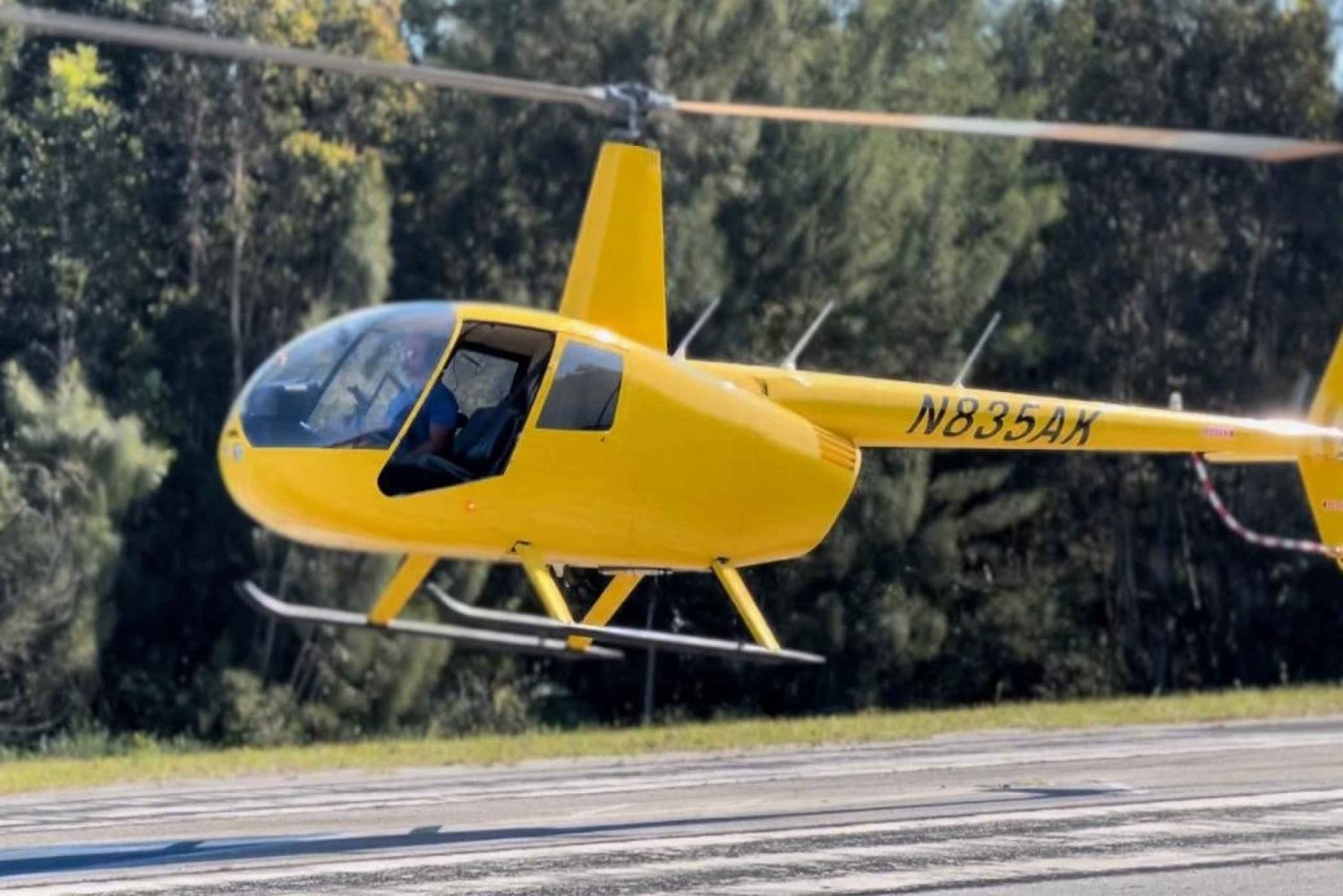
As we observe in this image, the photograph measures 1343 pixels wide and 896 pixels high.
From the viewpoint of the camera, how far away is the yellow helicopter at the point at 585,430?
11547 millimetres

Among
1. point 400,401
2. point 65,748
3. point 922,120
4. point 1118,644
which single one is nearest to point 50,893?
Result: point 400,401

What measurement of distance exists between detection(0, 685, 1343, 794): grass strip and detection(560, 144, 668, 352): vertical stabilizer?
218 inches

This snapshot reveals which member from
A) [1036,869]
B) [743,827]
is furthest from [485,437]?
[1036,869]

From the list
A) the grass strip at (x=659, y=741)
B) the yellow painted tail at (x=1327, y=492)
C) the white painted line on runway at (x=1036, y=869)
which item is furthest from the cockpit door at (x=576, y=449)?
the yellow painted tail at (x=1327, y=492)

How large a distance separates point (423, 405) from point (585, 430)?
941 mm

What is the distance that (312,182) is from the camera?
31719 mm

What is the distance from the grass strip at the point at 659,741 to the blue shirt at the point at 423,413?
577cm

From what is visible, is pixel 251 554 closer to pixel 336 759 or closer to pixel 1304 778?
pixel 336 759

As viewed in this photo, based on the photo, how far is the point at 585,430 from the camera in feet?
39.4

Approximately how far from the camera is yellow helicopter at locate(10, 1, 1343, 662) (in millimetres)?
11547

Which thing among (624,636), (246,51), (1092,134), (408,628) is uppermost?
(1092,134)

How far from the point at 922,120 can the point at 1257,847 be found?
5.00m

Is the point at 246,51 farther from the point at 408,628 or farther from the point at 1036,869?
the point at 1036,869

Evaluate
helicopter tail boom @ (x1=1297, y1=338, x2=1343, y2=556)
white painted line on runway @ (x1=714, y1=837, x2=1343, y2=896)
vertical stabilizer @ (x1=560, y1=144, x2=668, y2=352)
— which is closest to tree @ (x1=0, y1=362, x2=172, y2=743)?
vertical stabilizer @ (x1=560, y1=144, x2=668, y2=352)
